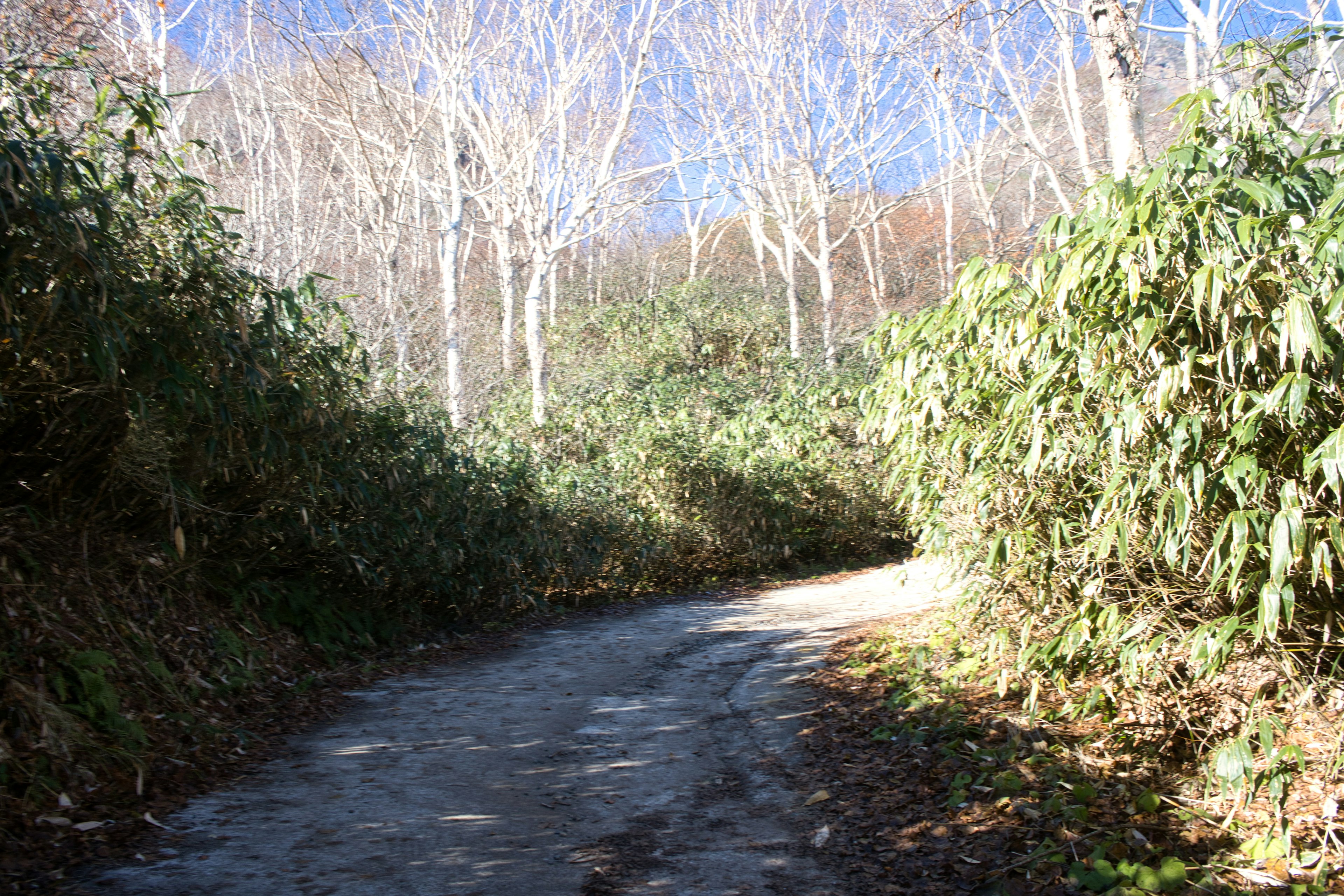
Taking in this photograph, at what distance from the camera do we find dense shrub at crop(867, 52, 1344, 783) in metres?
3.49

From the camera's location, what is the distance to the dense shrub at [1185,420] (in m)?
3.49

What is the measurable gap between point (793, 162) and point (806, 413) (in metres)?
9.10

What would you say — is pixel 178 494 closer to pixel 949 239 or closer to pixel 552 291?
pixel 552 291

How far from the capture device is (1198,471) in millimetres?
3645

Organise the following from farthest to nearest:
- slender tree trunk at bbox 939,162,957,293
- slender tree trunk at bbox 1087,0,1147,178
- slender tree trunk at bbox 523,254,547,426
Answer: slender tree trunk at bbox 939,162,957,293
slender tree trunk at bbox 523,254,547,426
slender tree trunk at bbox 1087,0,1147,178

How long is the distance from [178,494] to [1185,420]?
18.0 feet

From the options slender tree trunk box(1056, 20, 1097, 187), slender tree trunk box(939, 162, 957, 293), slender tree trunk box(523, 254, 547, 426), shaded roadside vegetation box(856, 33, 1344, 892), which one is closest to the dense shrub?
shaded roadside vegetation box(856, 33, 1344, 892)

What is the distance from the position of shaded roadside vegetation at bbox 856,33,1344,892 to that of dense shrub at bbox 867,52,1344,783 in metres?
0.01

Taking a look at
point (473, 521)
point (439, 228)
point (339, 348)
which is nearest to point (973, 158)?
point (439, 228)

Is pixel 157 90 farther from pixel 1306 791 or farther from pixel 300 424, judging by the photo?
pixel 1306 791

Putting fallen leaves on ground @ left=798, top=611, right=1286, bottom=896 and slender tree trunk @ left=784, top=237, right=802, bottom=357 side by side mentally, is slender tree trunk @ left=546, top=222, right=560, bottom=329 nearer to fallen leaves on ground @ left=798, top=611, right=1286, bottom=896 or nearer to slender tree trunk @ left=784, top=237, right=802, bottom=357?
slender tree trunk @ left=784, top=237, right=802, bottom=357

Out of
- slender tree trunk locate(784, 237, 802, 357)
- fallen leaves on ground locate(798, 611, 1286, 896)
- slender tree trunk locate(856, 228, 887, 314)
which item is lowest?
fallen leaves on ground locate(798, 611, 1286, 896)

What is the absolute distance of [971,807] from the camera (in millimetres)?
4277

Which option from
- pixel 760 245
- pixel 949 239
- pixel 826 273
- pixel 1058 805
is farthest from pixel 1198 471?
pixel 760 245
